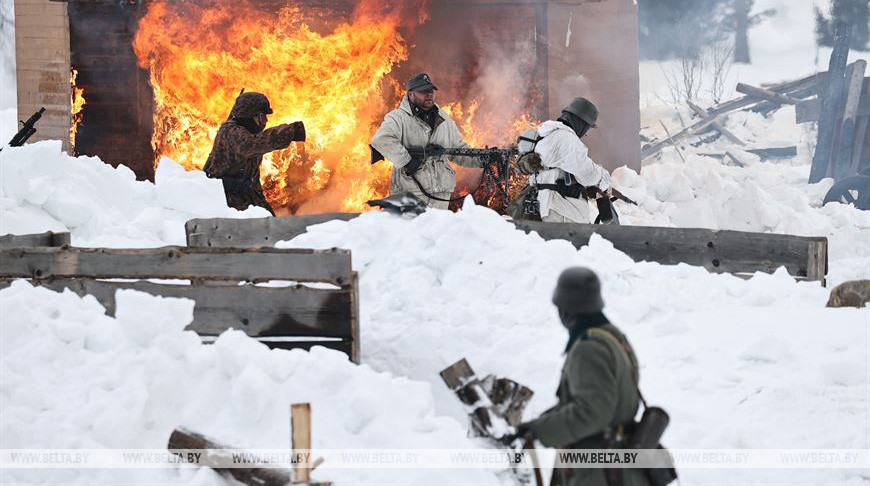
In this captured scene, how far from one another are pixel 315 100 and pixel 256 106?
15.8ft

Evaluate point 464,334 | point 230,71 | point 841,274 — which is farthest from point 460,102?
point 464,334

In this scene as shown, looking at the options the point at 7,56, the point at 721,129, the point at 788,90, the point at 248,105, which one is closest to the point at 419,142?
the point at 248,105

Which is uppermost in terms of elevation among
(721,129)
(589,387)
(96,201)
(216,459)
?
(721,129)

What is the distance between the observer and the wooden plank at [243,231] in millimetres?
8859

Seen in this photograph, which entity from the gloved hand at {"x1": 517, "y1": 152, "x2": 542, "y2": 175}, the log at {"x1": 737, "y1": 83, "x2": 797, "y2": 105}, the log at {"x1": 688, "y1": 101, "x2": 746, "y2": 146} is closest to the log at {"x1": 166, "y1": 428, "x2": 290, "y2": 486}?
the gloved hand at {"x1": 517, "y1": 152, "x2": 542, "y2": 175}

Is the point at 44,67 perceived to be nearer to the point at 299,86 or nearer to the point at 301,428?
the point at 299,86

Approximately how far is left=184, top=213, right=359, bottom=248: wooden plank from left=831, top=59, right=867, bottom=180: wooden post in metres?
15.2

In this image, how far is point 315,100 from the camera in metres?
15.7

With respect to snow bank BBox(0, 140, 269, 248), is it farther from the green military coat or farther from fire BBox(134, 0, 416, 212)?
A: the green military coat

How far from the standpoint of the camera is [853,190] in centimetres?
1930

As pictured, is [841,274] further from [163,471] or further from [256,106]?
[163,471]

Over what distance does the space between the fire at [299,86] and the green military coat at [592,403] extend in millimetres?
12079

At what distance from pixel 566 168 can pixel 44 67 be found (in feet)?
30.4

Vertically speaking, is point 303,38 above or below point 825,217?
above
